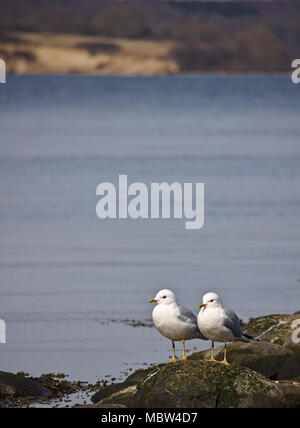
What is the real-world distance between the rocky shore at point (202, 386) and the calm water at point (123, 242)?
3.94 feet

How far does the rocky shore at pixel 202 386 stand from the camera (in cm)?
1141

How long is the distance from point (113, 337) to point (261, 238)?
7816 mm

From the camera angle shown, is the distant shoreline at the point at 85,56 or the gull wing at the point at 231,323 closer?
the gull wing at the point at 231,323

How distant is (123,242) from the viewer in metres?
23.0

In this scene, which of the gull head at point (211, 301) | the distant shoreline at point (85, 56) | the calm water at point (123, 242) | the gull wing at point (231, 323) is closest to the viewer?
the gull head at point (211, 301)

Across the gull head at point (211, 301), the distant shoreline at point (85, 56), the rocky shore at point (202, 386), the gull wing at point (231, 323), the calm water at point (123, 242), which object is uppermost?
the distant shoreline at point (85, 56)

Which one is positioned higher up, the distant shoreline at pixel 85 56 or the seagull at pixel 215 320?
the distant shoreline at pixel 85 56

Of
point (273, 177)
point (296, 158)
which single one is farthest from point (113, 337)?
point (296, 158)

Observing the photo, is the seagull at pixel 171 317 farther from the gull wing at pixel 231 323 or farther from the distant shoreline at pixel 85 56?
the distant shoreline at pixel 85 56

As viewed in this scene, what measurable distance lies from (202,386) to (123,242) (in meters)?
11.7

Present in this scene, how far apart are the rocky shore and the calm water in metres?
1.20

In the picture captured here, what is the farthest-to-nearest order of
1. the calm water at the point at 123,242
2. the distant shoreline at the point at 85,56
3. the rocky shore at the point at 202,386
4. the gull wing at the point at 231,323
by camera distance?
the distant shoreline at the point at 85,56, the calm water at the point at 123,242, the gull wing at the point at 231,323, the rocky shore at the point at 202,386

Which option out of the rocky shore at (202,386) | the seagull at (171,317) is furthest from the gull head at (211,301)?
the rocky shore at (202,386)

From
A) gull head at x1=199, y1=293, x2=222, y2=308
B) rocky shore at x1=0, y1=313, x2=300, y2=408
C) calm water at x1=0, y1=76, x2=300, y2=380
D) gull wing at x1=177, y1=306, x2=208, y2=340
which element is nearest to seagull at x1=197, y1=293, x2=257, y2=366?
gull head at x1=199, y1=293, x2=222, y2=308
